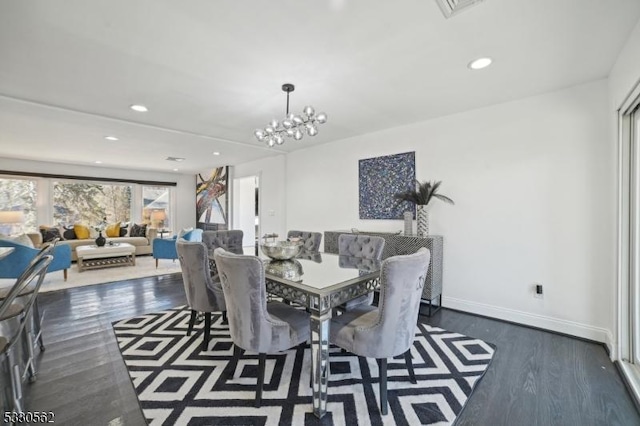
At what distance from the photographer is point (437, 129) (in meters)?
3.57

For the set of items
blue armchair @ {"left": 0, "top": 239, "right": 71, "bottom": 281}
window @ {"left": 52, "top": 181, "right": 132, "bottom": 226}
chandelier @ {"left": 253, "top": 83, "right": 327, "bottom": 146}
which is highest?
chandelier @ {"left": 253, "top": 83, "right": 327, "bottom": 146}

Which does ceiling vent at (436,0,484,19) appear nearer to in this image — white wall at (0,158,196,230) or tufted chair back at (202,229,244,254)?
tufted chair back at (202,229,244,254)

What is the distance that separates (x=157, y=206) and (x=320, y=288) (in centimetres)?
888

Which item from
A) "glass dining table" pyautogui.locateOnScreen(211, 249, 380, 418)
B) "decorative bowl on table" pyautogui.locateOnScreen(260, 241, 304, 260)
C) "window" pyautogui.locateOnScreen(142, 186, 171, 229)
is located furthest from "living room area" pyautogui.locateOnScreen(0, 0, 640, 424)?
"window" pyautogui.locateOnScreen(142, 186, 171, 229)

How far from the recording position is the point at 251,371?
210 cm

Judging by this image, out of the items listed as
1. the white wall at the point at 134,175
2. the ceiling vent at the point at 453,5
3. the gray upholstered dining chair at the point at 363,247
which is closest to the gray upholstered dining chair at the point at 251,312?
the gray upholstered dining chair at the point at 363,247

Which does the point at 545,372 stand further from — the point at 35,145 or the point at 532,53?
the point at 35,145

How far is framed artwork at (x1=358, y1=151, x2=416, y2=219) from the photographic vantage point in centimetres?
385

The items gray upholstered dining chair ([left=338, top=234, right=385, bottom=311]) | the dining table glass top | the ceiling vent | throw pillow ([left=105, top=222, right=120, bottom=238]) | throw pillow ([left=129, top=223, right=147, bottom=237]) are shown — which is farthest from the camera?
throw pillow ([left=129, top=223, right=147, bottom=237])

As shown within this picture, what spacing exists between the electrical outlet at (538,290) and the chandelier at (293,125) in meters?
2.78

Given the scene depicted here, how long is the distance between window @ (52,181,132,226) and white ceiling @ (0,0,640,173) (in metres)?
4.22

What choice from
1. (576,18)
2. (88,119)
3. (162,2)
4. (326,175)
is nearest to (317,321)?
(162,2)

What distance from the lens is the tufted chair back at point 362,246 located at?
280 centimetres

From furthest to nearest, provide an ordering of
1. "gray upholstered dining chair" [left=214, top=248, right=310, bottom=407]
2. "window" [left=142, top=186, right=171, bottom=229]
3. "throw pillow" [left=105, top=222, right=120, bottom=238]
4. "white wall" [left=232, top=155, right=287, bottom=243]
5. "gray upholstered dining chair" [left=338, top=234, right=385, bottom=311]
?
"window" [left=142, top=186, right=171, bottom=229] < "throw pillow" [left=105, top=222, right=120, bottom=238] < "white wall" [left=232, top=155, right=287, bottom=243] < "gray upholstered dining chair" [left=338, top=234, right=385, bottom=311] < "gray upholstered dining chair" [left=214, top=248, right=310, bottom=407]
